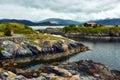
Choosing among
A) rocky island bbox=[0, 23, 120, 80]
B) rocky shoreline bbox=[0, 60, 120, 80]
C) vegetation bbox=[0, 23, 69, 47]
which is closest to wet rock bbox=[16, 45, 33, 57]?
rocky island bbox=[0, 23, 120, 80]

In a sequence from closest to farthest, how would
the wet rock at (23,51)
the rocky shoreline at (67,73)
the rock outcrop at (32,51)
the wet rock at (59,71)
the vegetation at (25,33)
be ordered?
the rocky shoreline at (67,73) → the wet rock at (59,71) → the rock outcrop at (32,51) → the wet rock at (23,51) → the vegetation at (25,33)

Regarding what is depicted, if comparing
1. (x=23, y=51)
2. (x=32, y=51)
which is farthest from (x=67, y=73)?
(x=32, y=51)

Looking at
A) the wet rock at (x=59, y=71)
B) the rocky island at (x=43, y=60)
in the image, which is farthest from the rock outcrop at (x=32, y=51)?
the wet rock at (x=59, y=71)

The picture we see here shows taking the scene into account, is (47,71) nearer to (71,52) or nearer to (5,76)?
(5,76)

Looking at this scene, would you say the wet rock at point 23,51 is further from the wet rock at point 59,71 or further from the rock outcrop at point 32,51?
the wet rock at point 59,71

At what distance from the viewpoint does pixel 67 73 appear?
6931 centimetres

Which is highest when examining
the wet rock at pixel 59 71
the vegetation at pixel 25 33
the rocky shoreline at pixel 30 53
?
the vegetation at pixel 25 33

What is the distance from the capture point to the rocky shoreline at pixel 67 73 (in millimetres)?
65831

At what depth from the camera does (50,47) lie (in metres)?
129

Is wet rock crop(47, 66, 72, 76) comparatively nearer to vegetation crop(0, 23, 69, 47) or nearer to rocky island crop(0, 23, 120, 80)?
rocky island crop(0, 23, 120, 80)

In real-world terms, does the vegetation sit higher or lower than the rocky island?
higher

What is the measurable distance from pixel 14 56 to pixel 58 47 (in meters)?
26.8

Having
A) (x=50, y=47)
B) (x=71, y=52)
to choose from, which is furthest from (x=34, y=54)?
(x=71, y=52)

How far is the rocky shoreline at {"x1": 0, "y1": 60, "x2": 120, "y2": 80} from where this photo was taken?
65831 millimetres
